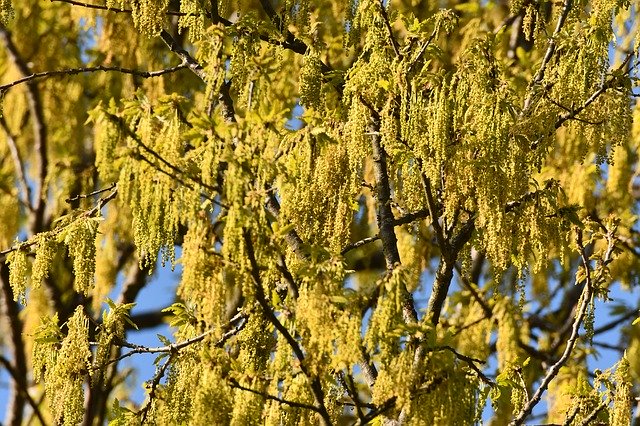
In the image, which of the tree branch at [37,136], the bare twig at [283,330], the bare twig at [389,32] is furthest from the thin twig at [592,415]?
the tree branch at [37,136]

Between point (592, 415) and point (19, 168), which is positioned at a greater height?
point (19, 168)

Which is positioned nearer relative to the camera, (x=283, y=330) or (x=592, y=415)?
(x=283, y=330)

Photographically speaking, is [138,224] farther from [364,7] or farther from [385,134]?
[364,7]

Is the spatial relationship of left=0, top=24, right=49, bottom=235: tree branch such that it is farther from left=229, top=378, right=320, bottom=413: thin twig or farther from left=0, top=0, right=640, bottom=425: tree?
left=229, top=378, right=320, bottom=413: thin twig

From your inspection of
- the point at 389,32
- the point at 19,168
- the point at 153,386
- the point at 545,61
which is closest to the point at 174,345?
the point at 153,386

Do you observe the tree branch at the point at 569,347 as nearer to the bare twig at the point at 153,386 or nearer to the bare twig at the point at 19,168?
the bare twig at the point at 153,386

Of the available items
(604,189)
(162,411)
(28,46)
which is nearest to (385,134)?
(162,411)

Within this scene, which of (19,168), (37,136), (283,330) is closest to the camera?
(283,330)

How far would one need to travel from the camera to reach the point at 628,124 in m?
4.70

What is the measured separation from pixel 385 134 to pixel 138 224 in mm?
948

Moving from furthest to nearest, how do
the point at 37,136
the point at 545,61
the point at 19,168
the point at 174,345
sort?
the point at 19,168 < the point at 37,136 < the point at 545,61 < the point at 174,345

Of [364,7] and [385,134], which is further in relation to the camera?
[364,7]

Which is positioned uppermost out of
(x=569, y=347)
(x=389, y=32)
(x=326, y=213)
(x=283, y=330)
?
(x=389, y=32)

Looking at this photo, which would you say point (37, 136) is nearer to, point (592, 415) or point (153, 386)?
point (153, 386)
